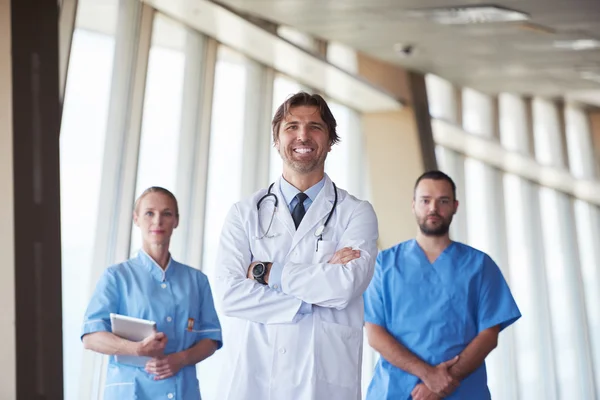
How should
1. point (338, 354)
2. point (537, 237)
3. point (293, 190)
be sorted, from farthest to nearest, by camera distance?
point (537, 237)
point (293, 190)
point (338, 354)

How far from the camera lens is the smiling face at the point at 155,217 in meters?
3.19

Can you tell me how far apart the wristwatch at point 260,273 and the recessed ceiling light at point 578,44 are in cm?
496

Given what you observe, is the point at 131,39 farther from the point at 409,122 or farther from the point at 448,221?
the point at 409,122

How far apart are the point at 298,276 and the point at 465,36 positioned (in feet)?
15.4

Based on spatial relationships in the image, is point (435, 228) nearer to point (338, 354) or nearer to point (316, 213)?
point (316, 213)

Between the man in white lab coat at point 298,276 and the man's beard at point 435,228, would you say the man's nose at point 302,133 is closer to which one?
the man in white lab coat at point 298,276

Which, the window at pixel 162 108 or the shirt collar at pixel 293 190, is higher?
the window at pixel 162 108

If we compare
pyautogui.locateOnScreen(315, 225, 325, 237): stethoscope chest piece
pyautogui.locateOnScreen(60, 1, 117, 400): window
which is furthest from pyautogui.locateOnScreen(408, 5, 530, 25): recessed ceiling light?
pyautogui.locateOnScreen(315, 225, 325, 237): stethoscope chest piece

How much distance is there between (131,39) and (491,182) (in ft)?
17.2

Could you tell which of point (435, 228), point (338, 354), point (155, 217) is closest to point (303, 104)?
point (338, 354)

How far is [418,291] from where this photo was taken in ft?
10.6

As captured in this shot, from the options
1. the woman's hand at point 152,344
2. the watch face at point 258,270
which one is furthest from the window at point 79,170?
the watch face at point 258,270

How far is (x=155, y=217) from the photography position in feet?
10.4

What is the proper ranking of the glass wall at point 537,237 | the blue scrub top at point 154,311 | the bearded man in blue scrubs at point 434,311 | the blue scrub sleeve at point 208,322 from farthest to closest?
the glass wall at point 537,237 < the blue scrub sleeve at point 208,322 < the bearded man in blue scrubs at point 434,311 < the blue scrub top at point 154,311
